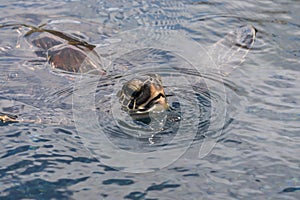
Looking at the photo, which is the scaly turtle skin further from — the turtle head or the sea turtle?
the turtle head

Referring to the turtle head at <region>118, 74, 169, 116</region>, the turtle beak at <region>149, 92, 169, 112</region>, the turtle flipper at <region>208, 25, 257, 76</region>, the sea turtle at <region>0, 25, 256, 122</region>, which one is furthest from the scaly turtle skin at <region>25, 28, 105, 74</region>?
the turtle flipper at <region>208, 25, 257, 76</region>

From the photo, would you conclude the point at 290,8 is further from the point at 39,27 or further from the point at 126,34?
the point at 39,27

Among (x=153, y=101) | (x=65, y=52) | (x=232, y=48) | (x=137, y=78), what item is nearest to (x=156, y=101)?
(x=153, y=101)

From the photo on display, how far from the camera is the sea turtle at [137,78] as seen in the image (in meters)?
4.20

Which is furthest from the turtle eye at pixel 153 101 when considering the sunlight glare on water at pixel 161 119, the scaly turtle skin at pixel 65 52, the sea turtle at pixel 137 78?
the scaly turtle skin at pixel 65 52

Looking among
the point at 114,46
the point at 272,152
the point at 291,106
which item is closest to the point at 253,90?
the point at 291,106

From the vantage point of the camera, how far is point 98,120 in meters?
4.33

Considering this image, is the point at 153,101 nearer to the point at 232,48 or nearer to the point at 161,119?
the point at 161,119

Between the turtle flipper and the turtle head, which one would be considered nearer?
the turtle head

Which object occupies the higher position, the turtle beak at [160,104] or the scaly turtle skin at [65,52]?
the scaly turtle skin at [65,52]

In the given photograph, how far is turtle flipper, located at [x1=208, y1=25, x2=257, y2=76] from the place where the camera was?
5.48 meters

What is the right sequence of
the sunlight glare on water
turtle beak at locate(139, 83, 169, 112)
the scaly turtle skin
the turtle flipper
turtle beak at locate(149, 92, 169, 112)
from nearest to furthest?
the sunlight glare on water, turtle beak at locate(139, 83, 169, 112), turtle beak at locate(149, 92, 169, 112), the scaly turtle skin, the turtle flipper

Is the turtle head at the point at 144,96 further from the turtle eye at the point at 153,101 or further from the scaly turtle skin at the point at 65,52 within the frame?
the scaly turtle skin at the point at 65,52

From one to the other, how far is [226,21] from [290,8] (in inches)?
37.0
